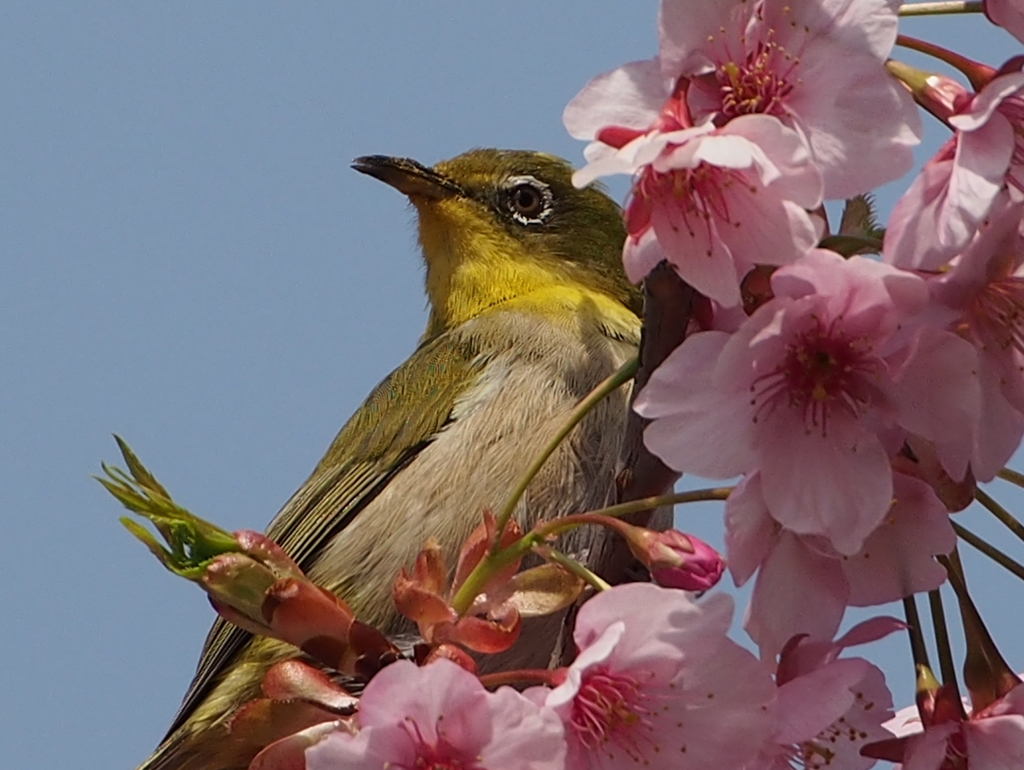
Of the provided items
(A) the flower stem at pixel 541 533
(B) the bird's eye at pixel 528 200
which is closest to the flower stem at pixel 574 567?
(A) the flower stem at pixel 541 533

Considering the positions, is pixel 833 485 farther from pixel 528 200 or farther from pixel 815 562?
pixel 528 200

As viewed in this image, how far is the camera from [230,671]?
15.8 ft

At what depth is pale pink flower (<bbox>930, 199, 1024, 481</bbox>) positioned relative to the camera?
1.77 meters

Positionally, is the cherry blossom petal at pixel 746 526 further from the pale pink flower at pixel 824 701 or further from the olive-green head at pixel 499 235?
the olive-green head at pixel 499 235

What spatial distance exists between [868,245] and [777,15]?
321mm

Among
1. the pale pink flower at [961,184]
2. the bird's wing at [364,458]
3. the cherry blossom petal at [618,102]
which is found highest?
the cherry blossom petal at [618,102]

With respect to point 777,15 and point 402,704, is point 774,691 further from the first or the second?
point 777,15

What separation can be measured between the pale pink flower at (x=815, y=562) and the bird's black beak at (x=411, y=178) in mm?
3848

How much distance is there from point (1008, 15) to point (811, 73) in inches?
10.1

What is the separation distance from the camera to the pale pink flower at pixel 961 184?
171 centimetres

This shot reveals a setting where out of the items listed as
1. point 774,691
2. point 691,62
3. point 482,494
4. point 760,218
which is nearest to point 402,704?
point 774,691

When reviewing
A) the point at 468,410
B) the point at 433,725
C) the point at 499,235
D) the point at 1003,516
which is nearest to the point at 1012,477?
the point at 1003,516

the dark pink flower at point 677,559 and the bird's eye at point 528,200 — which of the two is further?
the bird's eye at point 528,200

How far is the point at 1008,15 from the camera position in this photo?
1.92 m
